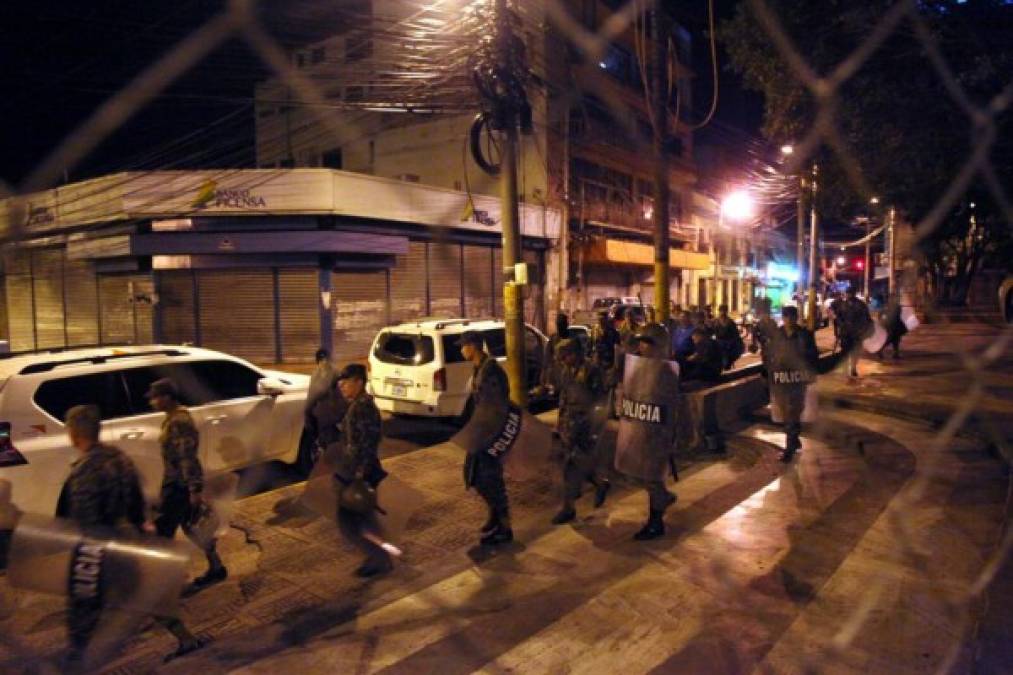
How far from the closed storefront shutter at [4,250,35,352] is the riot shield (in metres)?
21.4

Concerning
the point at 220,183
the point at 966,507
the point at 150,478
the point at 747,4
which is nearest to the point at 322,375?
the point at 150,478

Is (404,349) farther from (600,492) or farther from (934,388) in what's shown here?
(934,388)

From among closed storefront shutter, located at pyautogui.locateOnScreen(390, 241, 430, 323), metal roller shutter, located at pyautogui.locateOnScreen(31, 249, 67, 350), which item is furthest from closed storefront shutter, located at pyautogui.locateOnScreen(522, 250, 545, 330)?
metal roller shutter, located at pyautogui.locateOnScreen(31, 249, 67, 350)

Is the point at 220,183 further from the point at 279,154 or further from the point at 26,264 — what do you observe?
the point at 279,154

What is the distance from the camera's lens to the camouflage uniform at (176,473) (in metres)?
4.54

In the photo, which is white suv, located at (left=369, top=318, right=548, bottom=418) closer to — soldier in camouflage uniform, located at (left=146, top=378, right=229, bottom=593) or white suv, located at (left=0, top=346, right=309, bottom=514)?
white suv, located at (left=0, top=346, right=309, bottom=514)

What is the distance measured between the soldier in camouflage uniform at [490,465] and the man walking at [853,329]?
38.3 feet

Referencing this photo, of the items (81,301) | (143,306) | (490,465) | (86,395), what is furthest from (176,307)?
(490,465)

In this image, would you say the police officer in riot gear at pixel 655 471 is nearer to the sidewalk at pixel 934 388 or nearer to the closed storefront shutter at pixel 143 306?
the sidewalk at pixel 934 388

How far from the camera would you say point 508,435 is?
5586 mm

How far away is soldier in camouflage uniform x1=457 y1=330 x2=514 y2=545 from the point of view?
18.2 feet

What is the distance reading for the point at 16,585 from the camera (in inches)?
142

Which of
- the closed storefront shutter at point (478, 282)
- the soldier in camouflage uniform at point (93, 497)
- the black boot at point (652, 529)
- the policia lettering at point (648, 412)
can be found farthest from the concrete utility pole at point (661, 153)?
the closed storefront shutter at point (478, 282)

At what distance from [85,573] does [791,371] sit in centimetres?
703
